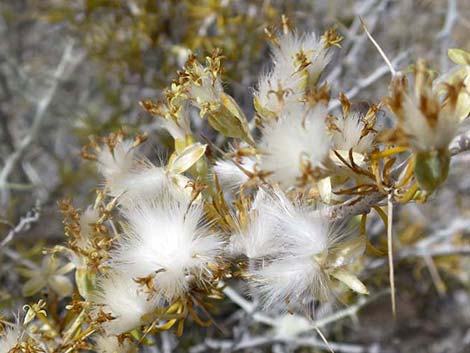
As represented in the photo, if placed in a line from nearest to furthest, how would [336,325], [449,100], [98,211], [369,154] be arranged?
1. [449,100]
2. [369,154]
3. [98,211]
4. [336,325]

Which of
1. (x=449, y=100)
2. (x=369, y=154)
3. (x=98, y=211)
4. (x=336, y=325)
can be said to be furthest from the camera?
(x=336, y=325)

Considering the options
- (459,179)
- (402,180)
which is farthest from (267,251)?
(459,179)

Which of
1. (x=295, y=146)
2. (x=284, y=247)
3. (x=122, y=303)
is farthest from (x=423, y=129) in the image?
(x=122, y=303)

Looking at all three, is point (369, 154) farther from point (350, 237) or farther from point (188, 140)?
point (188, 140)

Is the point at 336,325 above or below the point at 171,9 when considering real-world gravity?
below

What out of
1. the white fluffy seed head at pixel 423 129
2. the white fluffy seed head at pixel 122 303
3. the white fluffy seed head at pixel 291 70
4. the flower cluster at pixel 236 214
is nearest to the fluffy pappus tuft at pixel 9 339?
the flower cluster at pixel 236 214

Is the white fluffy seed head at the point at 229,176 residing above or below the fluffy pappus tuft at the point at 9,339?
above

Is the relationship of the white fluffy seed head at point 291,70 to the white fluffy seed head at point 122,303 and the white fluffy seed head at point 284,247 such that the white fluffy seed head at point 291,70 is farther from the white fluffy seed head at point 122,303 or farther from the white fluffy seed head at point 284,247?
the white fluffy seed head at point 122,303
